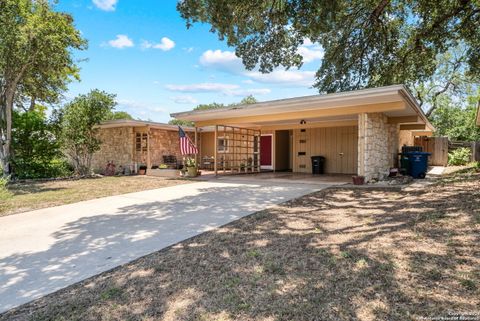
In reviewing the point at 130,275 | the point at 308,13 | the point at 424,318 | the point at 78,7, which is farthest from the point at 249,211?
the point at 78,7

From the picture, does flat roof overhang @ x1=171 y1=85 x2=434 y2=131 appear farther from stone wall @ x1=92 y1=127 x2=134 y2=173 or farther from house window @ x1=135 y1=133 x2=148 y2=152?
stone wall @ x1=92 y1=127 x2=134 y2=173

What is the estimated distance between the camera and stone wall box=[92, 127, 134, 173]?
1541cm

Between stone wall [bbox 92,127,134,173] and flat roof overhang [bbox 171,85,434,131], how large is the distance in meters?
4.54

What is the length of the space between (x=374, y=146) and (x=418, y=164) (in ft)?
8.33

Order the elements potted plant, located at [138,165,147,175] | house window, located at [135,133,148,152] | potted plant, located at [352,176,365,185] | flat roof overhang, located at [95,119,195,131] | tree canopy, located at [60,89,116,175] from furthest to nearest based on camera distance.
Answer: house window, located at [135,133,148,152], potted plant, located at [138,165,147,175], flat roof overhang, located at [95,119,195,131], tree canopy, located at [60,89,116,175], potted plant, located at [352,176,365,185]

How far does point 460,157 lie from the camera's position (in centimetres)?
1788

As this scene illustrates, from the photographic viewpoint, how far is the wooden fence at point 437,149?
18.0 meters

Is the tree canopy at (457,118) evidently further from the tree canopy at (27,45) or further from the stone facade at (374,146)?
the tree canopy at (27,45)

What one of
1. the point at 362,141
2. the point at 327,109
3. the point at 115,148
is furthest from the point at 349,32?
the point at 115,148

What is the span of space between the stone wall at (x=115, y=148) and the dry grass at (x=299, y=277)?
12460mm

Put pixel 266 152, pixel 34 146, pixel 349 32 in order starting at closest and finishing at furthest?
pixel 349 32
pixel 34 146
pixel 266 152

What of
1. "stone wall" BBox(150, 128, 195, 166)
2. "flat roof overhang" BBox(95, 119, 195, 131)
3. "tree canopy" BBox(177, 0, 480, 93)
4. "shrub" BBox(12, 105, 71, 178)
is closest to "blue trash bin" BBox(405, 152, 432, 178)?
"tree canopy" BBox(177, 0, 480, 93)

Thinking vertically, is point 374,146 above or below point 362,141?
below

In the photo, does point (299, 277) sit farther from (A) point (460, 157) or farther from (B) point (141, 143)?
(A) point (460, 157)
